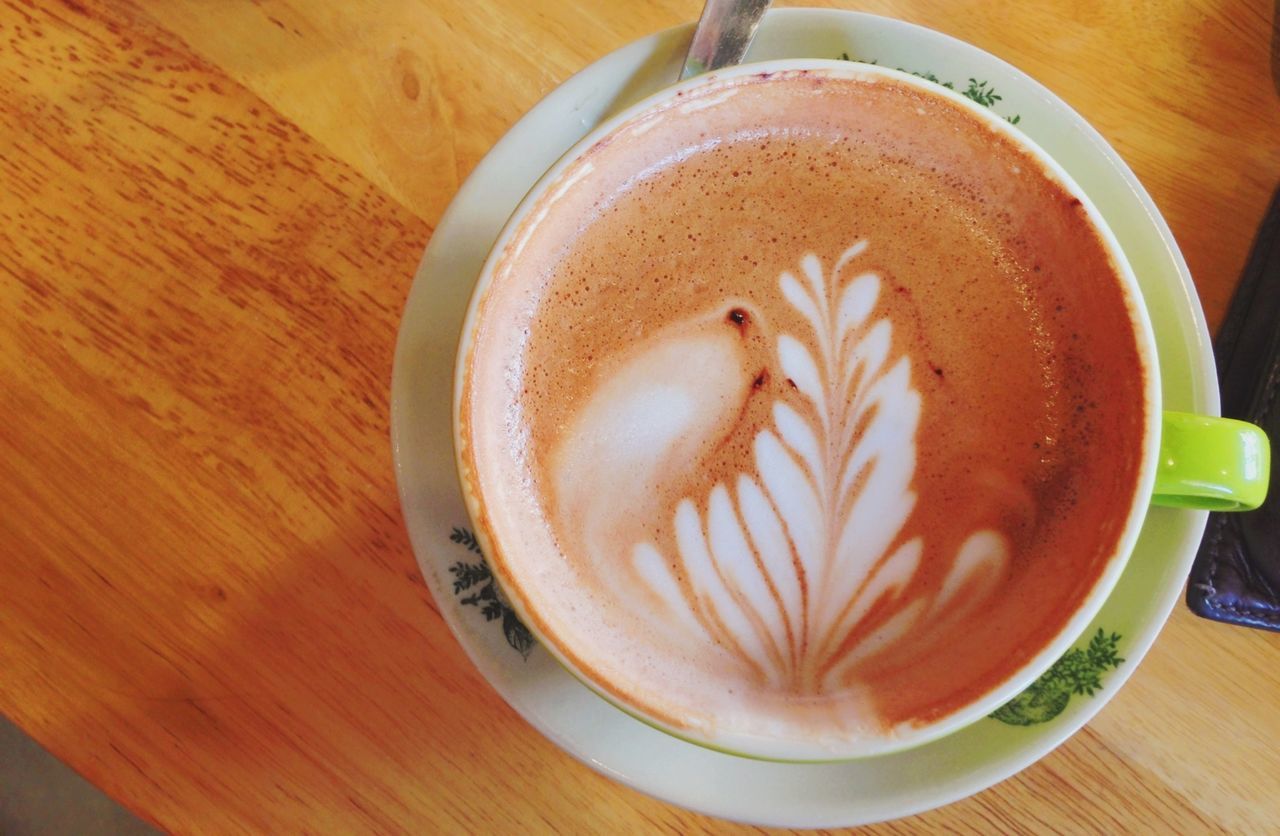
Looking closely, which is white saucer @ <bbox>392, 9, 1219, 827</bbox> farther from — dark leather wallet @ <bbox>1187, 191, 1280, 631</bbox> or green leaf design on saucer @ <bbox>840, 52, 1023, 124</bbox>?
dark leather wallet @ <bbox>1187, 191, 1280, 631</bbox>

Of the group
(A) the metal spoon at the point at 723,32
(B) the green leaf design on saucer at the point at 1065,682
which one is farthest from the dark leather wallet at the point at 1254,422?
(A) the metal spoon at the point at 723,32

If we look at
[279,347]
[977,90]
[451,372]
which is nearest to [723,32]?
[977,90]

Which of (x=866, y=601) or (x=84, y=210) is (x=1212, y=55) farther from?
(x=84, y=210)

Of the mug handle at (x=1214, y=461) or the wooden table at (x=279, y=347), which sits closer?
the mug handle at (x=1214, y=461)

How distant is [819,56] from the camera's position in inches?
31.4

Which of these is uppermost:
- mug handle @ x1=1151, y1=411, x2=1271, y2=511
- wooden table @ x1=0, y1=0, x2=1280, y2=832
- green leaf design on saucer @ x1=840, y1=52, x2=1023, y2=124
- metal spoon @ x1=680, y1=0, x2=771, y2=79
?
green leaf design on saucer @ x1=840, y1=52, x2=1023, y2=124

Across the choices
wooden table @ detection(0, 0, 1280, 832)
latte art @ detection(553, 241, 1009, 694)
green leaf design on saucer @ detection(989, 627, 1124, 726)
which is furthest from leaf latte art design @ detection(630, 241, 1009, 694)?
wooden table @ detection(0, 0, 1280, 832)

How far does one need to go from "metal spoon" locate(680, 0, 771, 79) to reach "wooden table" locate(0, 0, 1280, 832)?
0.14 m

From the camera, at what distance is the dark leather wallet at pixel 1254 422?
0.82 metres

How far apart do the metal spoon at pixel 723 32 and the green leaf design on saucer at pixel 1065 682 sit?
60 centimetres

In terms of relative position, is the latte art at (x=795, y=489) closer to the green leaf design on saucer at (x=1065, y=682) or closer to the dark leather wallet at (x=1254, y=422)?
the green leaf design on saucer at (x=1065, y=682)

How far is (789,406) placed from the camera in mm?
774

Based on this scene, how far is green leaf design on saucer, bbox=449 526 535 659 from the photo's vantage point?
0.79 m

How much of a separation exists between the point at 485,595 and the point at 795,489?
0.97ft
